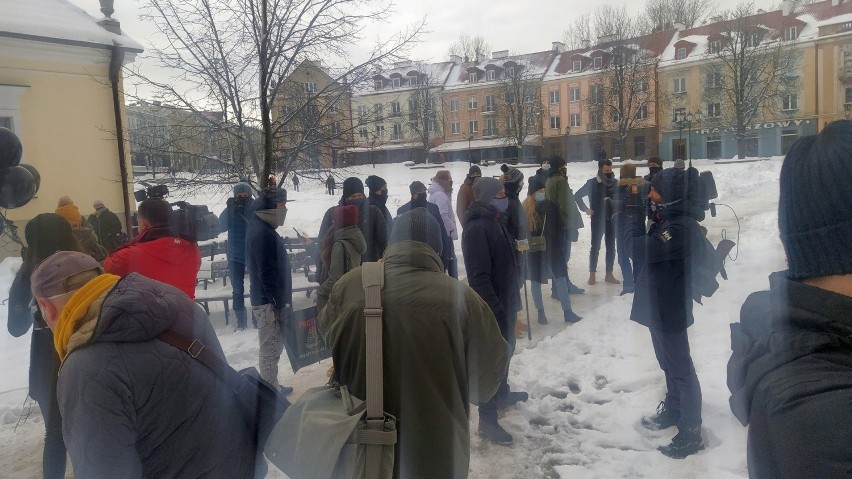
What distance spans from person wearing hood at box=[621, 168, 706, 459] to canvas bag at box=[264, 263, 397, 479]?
2.52 meters

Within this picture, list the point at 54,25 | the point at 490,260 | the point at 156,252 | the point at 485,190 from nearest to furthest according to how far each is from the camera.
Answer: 1. the point at 156,252
2. the point at 490,260
3. the point at 485,190
4. the point at 54,25

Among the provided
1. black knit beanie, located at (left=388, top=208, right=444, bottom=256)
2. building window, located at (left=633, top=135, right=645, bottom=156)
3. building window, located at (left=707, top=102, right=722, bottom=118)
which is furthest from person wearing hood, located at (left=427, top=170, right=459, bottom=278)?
building window, located at (left=633, top=135, right=645, bottom=156)

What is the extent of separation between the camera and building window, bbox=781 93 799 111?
85.7ft

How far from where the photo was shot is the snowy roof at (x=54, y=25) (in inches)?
476

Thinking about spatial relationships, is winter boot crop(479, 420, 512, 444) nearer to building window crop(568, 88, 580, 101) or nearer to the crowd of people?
the crowd of people

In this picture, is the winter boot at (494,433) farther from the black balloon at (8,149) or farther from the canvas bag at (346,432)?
the black balloon at (8,149)

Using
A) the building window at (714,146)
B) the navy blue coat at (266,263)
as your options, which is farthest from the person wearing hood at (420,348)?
the building window at (714,146)

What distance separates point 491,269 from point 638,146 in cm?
4948

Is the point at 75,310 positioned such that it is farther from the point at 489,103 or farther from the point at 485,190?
the point at 489,103

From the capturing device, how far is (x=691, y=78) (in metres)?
44.6

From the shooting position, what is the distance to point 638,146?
163ft

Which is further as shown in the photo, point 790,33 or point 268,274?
point 790,33

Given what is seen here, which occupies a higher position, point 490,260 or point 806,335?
point 806,335

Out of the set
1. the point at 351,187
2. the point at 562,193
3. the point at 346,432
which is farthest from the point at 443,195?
the point at 346,432
